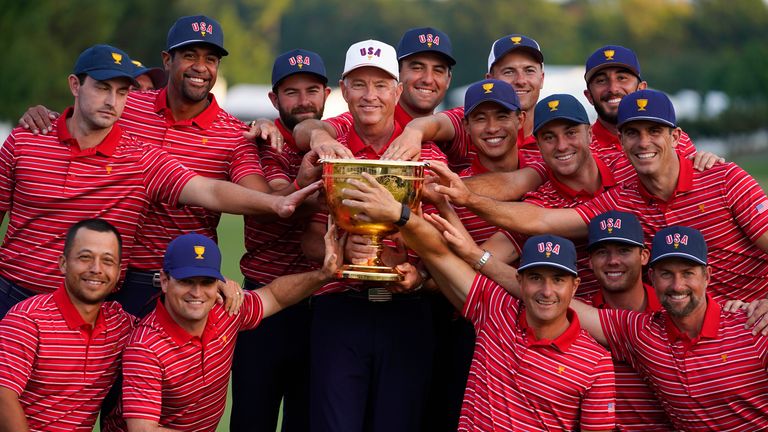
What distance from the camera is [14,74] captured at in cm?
4025

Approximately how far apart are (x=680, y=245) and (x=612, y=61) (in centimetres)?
231

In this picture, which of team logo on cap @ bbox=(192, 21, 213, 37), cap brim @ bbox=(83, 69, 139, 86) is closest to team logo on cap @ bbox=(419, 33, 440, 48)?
team logo on cap @ bbox=(192, 21, 213, 37)

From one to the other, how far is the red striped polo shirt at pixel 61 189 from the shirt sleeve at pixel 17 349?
792 mm

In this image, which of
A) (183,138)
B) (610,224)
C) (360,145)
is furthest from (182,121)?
(610,224)

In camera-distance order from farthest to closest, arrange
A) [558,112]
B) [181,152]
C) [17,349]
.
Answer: [181,152] → [558,112] → [17,349]

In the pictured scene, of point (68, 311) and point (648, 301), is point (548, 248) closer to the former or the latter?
point (648, 301)

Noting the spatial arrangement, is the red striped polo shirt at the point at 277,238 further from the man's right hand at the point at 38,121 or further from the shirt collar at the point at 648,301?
the shirt collar at the point at 648,301

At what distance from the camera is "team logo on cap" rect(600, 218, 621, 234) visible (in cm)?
790

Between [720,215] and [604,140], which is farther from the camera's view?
[604,140]

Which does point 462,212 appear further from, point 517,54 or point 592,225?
point 517,54

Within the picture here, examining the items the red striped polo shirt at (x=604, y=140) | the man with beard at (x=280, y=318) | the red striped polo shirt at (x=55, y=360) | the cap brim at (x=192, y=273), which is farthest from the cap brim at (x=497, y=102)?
the red striped polo shirt at (x=55, y=360)

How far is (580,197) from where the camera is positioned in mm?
8492

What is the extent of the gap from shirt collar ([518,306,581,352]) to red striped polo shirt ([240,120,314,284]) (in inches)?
77.8

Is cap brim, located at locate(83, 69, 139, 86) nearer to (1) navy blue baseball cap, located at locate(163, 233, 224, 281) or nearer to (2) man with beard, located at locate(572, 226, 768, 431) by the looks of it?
(1) navy blue baseball cap, located at locate(163, 233, 224, 281)
